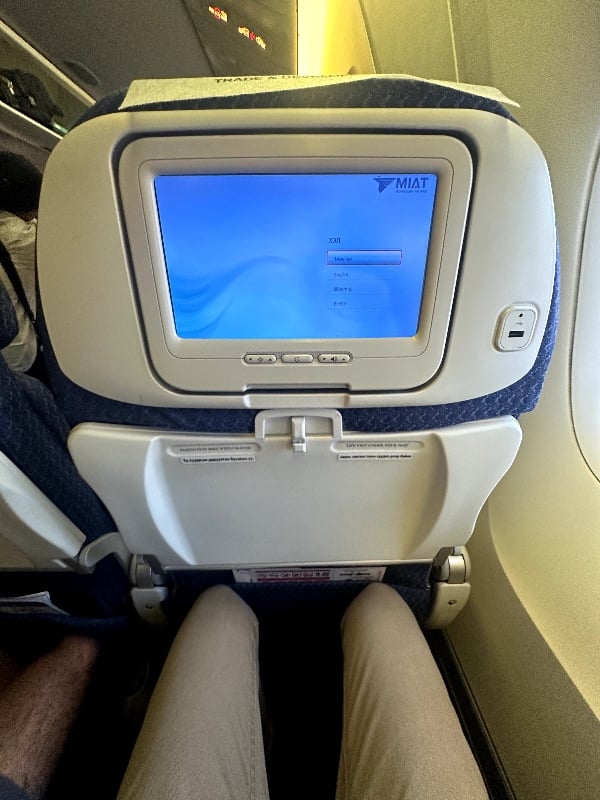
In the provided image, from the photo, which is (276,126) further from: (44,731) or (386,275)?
(44,731)

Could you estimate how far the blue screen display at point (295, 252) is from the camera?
587 mm

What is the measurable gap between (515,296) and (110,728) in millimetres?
1335

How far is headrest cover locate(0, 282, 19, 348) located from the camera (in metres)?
0.73

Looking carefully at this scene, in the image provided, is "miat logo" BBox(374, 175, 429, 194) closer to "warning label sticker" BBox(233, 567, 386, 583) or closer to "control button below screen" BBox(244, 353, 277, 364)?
"control button below screen" BBox(244, 353, 277, 364)

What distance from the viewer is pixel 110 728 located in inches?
44.5

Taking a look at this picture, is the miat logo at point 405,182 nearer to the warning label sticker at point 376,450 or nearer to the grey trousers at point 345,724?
the warning label sticker at point 376,450

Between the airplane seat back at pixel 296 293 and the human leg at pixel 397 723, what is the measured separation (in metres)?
0.30

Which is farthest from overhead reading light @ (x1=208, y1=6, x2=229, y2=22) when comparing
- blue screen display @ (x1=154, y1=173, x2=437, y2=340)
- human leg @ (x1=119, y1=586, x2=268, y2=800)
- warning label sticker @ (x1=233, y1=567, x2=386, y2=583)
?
human leg @ (x1=119, y1=586, x2=268, y2=800)

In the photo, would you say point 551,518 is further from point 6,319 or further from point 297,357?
point 6,319

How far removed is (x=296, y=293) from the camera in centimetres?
65

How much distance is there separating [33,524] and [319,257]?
74 cm

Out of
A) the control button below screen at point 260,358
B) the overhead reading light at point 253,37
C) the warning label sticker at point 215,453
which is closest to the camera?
the control button below screen at point 260,358

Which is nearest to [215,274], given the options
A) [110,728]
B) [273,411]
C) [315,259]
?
[315,259]

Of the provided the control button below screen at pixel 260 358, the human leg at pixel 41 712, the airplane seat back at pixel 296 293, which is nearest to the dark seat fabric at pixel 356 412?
the airplane seat back at pixel 296 293
